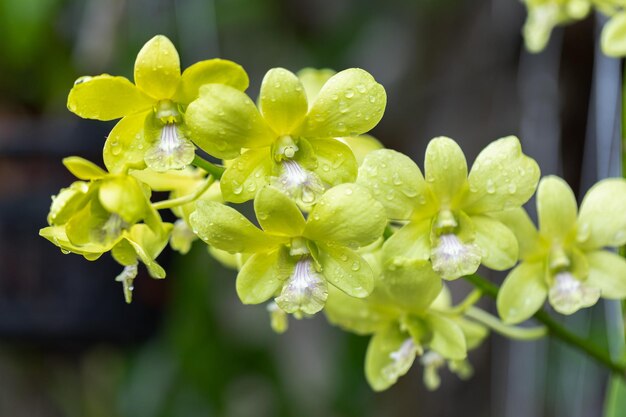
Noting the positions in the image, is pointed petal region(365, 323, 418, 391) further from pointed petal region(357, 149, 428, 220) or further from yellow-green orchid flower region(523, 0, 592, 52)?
yellow-green orchid flower region(523, 0, 592, 52)

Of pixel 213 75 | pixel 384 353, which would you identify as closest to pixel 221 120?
pixel 213 75

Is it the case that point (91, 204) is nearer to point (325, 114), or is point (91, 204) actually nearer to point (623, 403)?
point (325, 114)

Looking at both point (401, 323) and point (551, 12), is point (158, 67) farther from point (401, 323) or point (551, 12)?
point (551, 12)

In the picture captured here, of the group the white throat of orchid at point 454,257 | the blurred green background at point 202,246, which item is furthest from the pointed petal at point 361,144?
the blurred green background at point 202,246

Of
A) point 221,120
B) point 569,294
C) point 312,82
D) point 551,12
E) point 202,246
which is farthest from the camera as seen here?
point 202,246

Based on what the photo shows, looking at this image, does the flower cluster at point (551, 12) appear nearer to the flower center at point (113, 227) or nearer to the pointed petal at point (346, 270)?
the pointed petal at point (346, 270)

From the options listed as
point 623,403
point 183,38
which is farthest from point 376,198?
point 183,38
